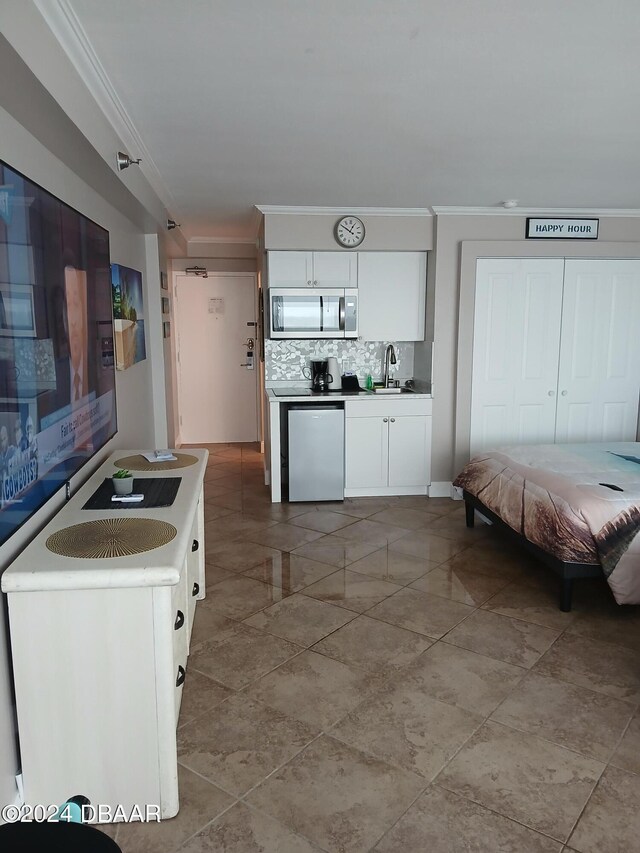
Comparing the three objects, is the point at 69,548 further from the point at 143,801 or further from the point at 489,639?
the point at 489,639

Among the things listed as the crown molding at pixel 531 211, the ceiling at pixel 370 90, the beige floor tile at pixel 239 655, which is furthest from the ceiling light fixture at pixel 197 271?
the beige floor tile at pixel 239 655

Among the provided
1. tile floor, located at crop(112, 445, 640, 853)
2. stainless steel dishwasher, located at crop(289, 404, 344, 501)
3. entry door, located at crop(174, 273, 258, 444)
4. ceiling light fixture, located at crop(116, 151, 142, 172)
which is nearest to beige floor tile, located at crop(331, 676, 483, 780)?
tile floor, located at crop(112, 445, 640, 853)

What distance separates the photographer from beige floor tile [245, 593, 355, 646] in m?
3.29

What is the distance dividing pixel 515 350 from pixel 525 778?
158 inches

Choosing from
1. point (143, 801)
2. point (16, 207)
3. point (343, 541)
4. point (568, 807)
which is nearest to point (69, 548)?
point (143, 801)

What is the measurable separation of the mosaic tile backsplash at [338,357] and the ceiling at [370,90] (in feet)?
5.80

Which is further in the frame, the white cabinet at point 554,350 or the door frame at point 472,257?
the white cabinet at point 554,350

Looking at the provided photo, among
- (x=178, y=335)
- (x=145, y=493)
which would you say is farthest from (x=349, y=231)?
(x=145, y=493)

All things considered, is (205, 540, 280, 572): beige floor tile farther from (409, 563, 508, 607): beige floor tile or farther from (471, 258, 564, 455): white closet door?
(471, 258, 564, 455): white closet door

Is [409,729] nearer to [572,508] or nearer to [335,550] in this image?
[572,508]

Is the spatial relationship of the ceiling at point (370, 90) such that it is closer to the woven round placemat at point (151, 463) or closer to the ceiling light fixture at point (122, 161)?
the ceiling light fixture at point (122, 161)

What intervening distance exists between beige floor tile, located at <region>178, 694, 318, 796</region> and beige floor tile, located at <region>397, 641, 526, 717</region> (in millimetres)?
597

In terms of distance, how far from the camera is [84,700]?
6.55 feet

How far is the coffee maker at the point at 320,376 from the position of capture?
598 centimetres
